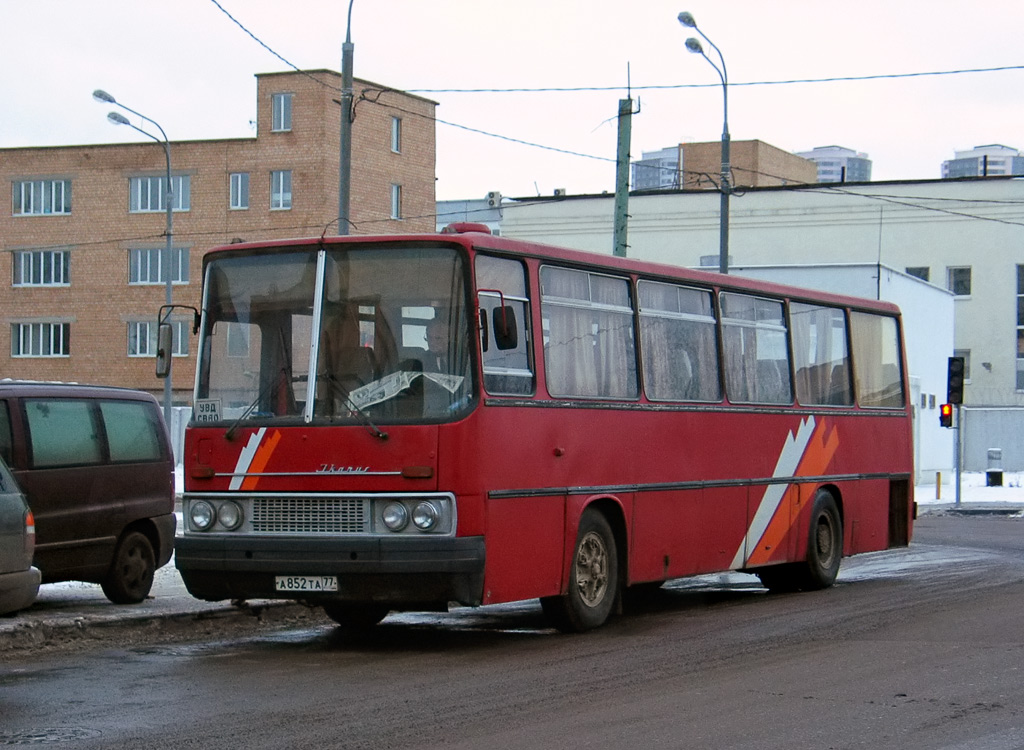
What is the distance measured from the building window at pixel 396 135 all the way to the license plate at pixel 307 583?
192ft

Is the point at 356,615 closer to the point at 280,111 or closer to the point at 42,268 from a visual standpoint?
the point at 280,111

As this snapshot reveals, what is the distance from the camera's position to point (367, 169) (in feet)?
220

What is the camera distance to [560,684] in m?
9.59

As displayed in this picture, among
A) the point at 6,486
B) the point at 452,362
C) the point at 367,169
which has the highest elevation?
the point at 367,169

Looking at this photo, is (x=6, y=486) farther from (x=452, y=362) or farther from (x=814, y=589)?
(x=814, y=589)

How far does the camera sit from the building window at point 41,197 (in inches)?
2793

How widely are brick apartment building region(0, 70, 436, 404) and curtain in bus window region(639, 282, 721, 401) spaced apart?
2027 inches

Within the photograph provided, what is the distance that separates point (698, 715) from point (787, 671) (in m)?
1.79

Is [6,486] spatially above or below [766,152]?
below

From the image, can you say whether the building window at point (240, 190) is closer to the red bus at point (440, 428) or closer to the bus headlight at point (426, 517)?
the red bus at point (440, 428)

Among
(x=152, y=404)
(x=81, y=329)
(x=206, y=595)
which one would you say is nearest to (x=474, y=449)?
(x=206, y=595)

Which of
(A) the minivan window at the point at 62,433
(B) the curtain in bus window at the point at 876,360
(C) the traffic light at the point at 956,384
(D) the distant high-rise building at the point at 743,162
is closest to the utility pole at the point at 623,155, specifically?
(B) the curtain in bus window at the point at 876,360

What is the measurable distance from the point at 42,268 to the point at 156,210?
22.3 ft

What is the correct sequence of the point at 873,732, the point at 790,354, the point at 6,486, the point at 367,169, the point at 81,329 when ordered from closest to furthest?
the point at 873,732, the point at 6,486, the point at 790,354, the point at 367,169, the point at 81,329
